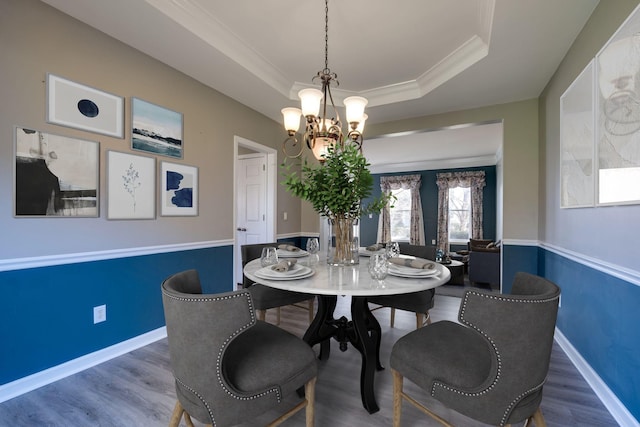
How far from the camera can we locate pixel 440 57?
2.72 m

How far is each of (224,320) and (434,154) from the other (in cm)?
670

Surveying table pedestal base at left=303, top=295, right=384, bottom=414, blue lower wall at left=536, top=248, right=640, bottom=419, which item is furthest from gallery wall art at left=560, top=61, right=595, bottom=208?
table pedestal base at left=303, top=295, right=384, bottom=414

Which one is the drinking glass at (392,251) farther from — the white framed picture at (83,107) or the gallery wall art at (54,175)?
the white framed picture at (83,107)

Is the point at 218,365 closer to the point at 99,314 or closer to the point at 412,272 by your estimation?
the point at 412,272

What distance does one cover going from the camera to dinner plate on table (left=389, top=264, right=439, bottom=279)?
1.44 metres

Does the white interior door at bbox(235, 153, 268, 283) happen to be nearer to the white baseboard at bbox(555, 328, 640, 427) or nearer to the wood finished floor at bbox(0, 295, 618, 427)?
the wood finished floor at bbox(0, 295, 618, 427)

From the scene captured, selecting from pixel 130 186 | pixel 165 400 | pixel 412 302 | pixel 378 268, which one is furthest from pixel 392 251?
pixel 130 186

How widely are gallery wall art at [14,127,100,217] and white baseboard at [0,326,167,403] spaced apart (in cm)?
102

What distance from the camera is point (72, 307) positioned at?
78.0 inches

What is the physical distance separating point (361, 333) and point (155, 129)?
2368 mm

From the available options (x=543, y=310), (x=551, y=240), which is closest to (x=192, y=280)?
(x=543, y=310)

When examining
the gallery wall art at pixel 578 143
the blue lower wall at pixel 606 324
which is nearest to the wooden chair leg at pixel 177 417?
the blue lower wall at pixel 606 324

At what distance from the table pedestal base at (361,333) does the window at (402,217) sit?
644 cm

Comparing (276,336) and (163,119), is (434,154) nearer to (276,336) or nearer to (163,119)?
(163,119)
